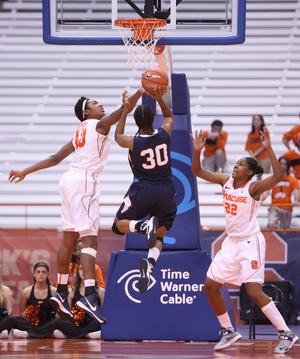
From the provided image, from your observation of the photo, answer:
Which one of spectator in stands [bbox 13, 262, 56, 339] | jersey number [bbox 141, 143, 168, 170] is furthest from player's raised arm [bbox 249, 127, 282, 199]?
spectator in stands [bbox 13, 262, 56, 339]

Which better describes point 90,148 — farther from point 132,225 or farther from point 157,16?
point 157,16

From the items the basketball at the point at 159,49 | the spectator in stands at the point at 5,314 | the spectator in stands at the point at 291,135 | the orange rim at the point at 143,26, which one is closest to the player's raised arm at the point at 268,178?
the basketball at the point at 159,49

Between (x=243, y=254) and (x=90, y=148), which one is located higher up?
(x=90, y=148)

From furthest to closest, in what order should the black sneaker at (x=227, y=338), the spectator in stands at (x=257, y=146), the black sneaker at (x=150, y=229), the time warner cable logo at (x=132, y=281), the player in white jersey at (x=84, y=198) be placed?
the spectator in stands at (x=257, y=146)
the time warner cable logo at (x=132, y=281)
the black sneaker at (x=227, y=338)
the player in white jersey at (x=84, y=198)
the black sneaker at (x=150, y=229)

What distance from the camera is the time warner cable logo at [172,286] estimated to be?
24.9 feet

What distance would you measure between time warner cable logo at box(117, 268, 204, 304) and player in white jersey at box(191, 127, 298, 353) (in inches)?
33.5

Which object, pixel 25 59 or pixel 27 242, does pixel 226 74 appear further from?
pixel 27 242

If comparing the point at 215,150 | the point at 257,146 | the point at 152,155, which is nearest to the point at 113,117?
the point at 152,155

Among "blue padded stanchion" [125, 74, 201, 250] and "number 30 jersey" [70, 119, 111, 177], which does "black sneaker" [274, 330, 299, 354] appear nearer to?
"blue padded stanchion" [125, 74, 201, 250]

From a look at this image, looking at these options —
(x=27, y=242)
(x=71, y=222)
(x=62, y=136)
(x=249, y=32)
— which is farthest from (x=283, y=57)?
(x=71, y=222)

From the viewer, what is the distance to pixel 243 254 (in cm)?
655

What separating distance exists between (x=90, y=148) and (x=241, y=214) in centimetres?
180

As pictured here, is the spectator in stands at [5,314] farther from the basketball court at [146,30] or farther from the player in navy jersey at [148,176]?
the player in navy jersey at [148,176]

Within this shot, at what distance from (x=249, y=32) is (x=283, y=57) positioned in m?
1.23
